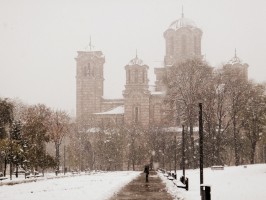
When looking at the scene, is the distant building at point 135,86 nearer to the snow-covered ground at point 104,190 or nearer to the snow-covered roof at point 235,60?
the snow-covered roof at point 235,60

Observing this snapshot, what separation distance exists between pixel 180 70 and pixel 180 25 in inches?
1761

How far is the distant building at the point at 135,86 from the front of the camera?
90.9 metres

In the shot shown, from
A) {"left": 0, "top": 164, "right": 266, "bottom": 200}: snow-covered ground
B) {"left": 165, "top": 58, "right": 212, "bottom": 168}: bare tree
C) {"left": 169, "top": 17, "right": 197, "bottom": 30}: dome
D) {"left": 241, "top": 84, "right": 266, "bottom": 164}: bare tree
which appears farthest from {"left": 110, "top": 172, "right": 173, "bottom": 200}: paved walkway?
{"left": 169, "top": 17, "right": 197, "bottom": 30}: dome

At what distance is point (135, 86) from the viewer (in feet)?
308

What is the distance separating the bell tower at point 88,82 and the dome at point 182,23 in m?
18.4

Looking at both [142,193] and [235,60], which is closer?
[142,193]

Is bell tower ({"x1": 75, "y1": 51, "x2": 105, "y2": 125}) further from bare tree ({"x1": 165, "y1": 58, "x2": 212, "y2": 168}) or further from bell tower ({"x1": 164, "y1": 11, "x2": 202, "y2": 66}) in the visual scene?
bare tree ({"x1": 165, "y1": 58, "x2": 212, "y2": 168})

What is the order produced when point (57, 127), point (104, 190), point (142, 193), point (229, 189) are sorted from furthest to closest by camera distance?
point (57, 127)
point (104, 190)
point (229, 189)
point (142, 193)

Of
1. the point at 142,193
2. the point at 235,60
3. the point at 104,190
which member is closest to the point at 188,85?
the point at 104,190

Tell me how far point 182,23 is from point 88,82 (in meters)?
24.0

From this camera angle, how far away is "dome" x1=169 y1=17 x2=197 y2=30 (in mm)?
91875

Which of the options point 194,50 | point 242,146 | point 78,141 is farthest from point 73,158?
point 194,50

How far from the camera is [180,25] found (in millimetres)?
92125

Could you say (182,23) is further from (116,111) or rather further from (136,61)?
(116,111)
